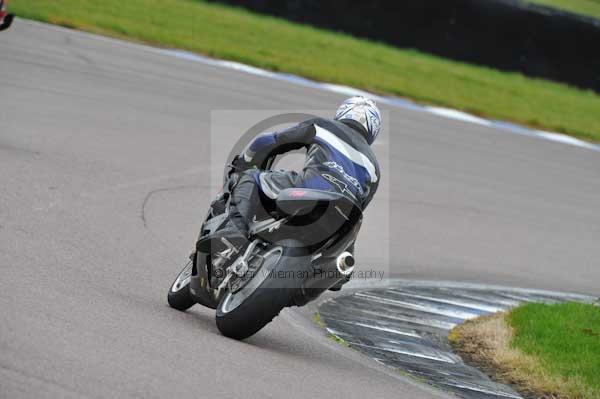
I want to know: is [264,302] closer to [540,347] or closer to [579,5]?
[540,347]

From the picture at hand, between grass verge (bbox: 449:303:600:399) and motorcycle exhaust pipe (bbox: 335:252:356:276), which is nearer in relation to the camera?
motorcycle exhaust pipe (bbox: 335:252:356:276)

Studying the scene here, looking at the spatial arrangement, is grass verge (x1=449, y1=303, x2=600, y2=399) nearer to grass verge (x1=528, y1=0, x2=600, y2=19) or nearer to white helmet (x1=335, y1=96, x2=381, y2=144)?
white helmet (x1=335, y1=96, x2=381, y2=144)

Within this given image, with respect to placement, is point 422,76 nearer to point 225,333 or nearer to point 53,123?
point 53,123

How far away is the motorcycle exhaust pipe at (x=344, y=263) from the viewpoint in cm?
624

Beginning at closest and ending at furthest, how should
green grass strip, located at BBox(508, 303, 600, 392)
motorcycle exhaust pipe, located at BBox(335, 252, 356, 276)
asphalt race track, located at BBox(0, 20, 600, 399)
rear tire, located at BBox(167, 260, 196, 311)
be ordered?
1. asphalt race track, located at BBox(0, 20, 600, 399)
2. motorcycle exhaust pipe, located at BBox(335, 252, 356, 276)
3. rear tire, located at BBox(167, 260, 196, 311)
4. green grass strip, located at BBox(508, 303, 600, 392)

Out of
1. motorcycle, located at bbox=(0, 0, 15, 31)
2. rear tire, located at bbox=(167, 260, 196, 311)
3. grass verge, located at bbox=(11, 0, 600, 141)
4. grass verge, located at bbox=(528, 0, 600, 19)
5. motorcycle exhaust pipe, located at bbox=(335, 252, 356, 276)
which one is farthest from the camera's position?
grass verge, located at bbox=(528, 0, 600, 19)

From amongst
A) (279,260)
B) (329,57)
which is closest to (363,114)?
(279,260)

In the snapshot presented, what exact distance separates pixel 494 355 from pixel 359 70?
14.5m

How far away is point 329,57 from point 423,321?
1419cm

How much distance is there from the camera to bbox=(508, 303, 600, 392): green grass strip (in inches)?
291

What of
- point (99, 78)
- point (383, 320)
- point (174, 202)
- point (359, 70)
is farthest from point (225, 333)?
point (359, 70)

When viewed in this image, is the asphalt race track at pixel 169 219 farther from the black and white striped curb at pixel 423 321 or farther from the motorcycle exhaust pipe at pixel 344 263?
the motorcycle exhaust pipe at pixel 344 263

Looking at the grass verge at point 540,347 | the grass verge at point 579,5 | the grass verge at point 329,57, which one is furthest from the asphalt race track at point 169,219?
the grass verge at point 579,5

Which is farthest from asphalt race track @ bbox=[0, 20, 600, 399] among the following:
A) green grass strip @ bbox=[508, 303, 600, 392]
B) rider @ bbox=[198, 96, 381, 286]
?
green grass strip @ bbox=[508, 303, 600, 392]
